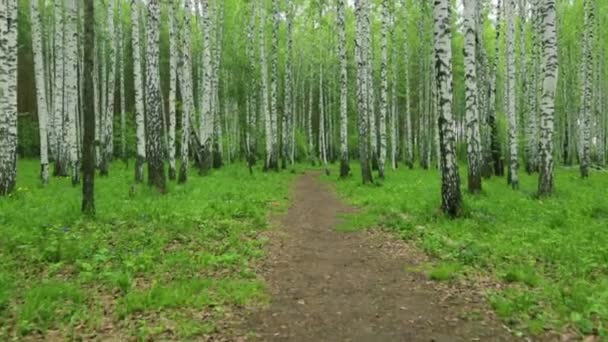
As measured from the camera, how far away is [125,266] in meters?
6.75

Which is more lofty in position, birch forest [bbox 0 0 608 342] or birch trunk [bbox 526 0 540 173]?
birch trunk [bbox 526 0 540 173]

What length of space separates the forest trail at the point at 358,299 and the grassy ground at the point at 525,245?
1.31 ft

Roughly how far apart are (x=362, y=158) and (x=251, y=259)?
446 inches

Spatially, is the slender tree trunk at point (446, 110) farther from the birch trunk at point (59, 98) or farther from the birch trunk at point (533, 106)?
the birch trunk at point (59, 98)

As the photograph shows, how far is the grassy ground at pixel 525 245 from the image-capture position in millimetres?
5297

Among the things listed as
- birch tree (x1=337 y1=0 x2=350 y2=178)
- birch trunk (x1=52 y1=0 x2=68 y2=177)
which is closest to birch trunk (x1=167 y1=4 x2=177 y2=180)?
birch trunk (x1=52 y1=0 x2=68 y2=177)

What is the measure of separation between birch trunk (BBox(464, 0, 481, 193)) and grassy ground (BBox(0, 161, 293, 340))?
6961mm

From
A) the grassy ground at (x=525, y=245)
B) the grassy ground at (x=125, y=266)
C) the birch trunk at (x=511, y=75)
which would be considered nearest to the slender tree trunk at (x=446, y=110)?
the grassy ground at (x=525, y=245)

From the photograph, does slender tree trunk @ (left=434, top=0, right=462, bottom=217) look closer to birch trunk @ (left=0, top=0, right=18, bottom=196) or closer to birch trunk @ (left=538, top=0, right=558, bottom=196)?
birch trunk @ (left=538, top=0, right=558, bottom=196)

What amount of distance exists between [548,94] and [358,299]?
9961mm

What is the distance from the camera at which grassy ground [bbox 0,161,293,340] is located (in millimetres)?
5105

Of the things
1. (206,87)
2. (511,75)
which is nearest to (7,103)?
(206,87)

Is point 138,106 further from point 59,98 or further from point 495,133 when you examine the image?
point 495,133

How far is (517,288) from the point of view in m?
6.14
